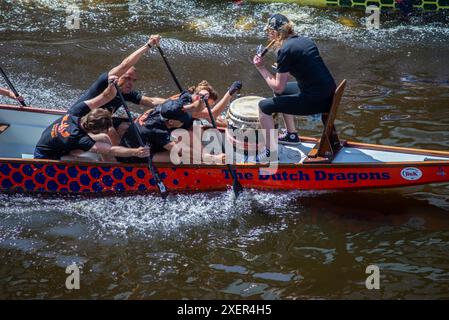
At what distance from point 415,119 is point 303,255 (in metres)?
4.52

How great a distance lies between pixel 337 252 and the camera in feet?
29.0

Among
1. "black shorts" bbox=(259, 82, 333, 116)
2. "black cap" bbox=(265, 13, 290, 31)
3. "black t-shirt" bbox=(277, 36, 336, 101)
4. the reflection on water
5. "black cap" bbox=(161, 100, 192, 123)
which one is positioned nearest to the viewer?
the reflection on water

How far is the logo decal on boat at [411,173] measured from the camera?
909 centimetres

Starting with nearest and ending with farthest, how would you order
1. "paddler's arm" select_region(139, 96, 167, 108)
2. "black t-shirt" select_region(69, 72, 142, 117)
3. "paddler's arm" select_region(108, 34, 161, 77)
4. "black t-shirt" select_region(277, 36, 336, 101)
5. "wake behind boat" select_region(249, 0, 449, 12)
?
"black t-shirt" select_region(277, 36, 336, 101) < "paddler's arm" select_region(108, 34, 161, 77) < "black t-shirt" select_region(69, 72, 142, 117) < "paddler's arm" select_region(139, 96, 167, 108) < "wake behind boat" select_region(249, 0, 449, 12)

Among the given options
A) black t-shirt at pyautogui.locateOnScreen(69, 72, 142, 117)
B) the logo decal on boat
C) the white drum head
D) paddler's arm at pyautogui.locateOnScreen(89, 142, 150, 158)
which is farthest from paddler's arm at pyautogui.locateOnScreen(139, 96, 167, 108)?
the logo decal on boat

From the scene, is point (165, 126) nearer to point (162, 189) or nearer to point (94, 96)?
point (162, 189)

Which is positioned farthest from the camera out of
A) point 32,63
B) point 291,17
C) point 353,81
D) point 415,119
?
point 291,17

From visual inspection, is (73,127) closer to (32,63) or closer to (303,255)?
(303,255)

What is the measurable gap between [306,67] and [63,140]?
3398 mm

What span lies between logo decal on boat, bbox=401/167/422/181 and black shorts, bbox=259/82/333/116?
1304 millimetres

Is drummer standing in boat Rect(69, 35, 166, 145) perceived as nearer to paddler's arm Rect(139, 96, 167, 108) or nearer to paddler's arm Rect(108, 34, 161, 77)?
paddler's arm Rect(108, 34, 161, 77)

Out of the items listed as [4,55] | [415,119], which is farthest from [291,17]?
[4,55]

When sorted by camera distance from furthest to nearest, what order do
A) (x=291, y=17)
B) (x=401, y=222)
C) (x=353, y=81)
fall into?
(x=291, y=17) → (x=353, y=81) → (x=401, y=222)

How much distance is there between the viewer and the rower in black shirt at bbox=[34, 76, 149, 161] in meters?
9.23
